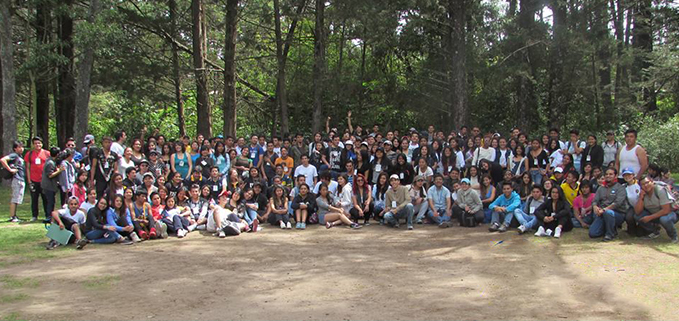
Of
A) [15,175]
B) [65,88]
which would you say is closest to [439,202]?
[15,175]

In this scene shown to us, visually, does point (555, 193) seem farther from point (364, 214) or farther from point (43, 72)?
point (43, 72)

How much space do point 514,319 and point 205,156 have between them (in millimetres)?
7514

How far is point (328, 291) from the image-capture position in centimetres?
634

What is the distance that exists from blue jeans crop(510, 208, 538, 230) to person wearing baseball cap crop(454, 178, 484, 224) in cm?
73

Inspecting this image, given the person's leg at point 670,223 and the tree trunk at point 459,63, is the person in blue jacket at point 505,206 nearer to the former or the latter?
the person's leg at point 670,223

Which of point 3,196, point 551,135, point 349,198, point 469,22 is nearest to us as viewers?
point 349,198

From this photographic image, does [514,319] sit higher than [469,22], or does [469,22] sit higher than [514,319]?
[469,22]

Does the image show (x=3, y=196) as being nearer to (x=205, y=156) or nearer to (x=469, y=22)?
(x=205, y=156)

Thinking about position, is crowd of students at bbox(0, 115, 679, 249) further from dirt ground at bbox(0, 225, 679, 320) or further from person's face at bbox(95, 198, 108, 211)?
dirt ground at bbox(0, 225, 679, 320)

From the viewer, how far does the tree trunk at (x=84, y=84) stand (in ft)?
47.2

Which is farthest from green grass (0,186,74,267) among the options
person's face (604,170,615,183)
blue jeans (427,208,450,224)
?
person's face (604,170,615,183)

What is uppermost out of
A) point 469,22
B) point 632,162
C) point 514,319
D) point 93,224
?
point 469,22

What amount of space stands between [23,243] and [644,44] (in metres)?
23.2

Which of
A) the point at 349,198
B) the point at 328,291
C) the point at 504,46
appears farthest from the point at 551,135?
the point at 328,291
